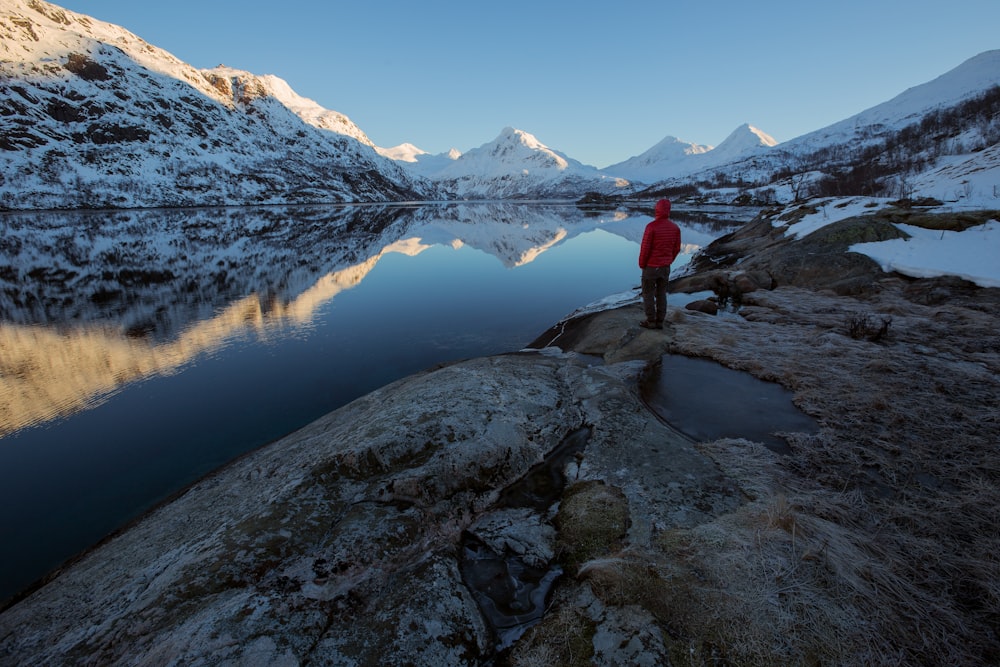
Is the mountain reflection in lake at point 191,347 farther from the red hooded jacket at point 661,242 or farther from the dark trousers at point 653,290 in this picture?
the red hooded jacket at point 661,242

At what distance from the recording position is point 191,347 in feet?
42.3

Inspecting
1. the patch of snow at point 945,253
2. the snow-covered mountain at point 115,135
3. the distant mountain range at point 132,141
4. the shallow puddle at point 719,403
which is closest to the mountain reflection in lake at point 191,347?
the shallow puddle at point 719,403

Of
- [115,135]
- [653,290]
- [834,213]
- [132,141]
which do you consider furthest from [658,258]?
[115,135]

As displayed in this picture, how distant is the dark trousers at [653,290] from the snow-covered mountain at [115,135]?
13345 centimetres

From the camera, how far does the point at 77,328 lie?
1441 cm

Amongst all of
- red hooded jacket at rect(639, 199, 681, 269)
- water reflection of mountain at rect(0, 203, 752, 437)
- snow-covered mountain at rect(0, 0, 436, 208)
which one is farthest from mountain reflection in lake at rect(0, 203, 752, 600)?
snow-covered mountain at rect(0, 0, 436, 208)

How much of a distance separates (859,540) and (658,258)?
7.89 m

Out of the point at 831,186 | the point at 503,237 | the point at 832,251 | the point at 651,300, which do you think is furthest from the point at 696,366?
the point at 831,186

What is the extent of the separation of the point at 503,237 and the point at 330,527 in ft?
140

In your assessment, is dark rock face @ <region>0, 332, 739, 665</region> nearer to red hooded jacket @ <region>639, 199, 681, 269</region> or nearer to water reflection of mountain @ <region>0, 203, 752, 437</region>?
red hooded jacket @ <region>639, 199, 681, 269</region>

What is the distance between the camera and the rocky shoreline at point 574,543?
2.86 m

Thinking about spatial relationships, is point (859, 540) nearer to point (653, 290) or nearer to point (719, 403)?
point (719, 403)

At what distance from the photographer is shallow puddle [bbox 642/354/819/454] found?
247 inches

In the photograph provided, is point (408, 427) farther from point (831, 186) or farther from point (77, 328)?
point (831, 186)
